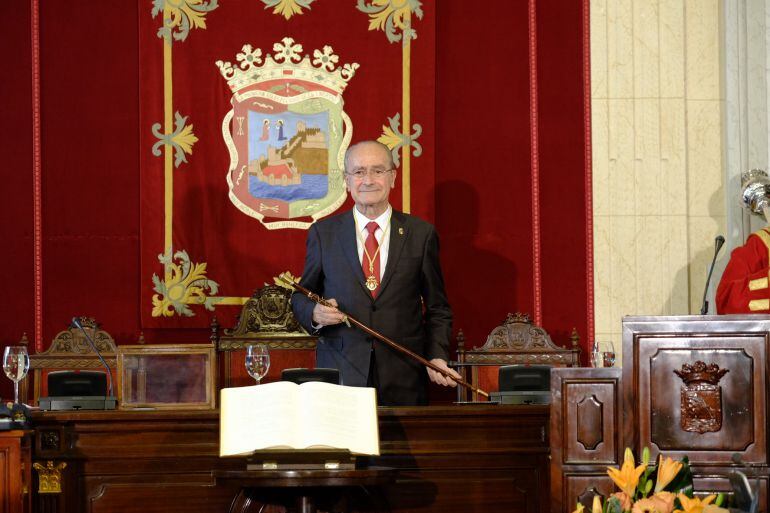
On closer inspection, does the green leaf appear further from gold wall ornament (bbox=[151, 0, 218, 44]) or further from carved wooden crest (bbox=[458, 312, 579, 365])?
gold wall ornament (bbox=[151, 0, 218, 44])

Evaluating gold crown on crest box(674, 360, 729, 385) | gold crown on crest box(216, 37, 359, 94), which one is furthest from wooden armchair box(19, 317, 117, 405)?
gold crown on crest box(674, 360, 729, 385)

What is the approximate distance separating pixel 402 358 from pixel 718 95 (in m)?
2.95

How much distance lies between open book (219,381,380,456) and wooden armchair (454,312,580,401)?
8.88 ft

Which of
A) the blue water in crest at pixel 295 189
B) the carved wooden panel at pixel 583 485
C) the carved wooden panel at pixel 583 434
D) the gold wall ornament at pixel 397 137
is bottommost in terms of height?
the carved wooden panel at pixel 583 485

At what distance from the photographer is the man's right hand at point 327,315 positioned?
4246 millimetres

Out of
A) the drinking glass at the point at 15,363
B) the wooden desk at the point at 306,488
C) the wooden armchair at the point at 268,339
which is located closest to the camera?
the wooden desk at the point at 306,488

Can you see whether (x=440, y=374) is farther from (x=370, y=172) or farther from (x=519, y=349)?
(x=519, y=349)

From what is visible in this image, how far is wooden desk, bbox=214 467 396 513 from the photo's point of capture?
2.96 metres

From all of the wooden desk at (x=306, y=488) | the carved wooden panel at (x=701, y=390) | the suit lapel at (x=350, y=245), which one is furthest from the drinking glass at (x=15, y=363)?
the carved wooden panel at (x=701, y=390)

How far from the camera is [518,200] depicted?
6.35 meters

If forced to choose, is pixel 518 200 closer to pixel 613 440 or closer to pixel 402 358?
pixel 402 358

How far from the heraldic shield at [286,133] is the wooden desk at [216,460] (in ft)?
8.67

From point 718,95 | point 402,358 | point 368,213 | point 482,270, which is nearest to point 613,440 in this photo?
point 402,358

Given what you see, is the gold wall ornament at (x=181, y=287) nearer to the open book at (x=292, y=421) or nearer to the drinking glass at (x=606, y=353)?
the drinking glass at (x=606, y=353)
